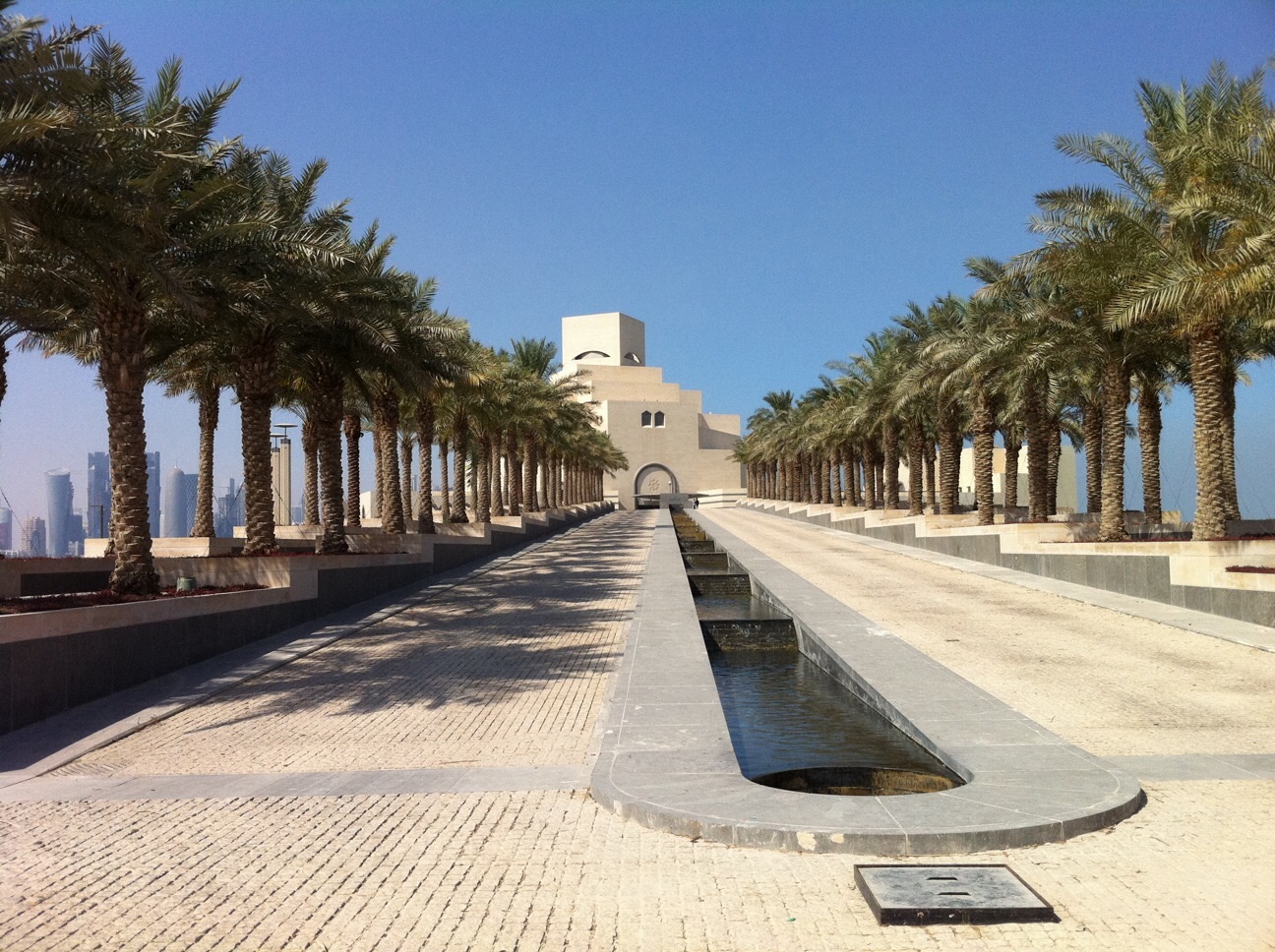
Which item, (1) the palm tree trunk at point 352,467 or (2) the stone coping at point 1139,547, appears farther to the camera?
(1) the palm tree trunk at point 352,467

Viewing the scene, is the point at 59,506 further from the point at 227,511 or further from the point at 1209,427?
the point at 1209,427

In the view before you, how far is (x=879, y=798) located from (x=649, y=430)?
111 m

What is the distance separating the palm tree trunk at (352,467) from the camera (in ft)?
87.6

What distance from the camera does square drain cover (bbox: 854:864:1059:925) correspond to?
446 cm

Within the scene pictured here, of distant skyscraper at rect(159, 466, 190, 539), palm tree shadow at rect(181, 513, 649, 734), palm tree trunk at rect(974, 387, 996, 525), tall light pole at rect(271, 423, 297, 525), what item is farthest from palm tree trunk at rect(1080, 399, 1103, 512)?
distant skyscraper at rect(159, 466, 190, 539)

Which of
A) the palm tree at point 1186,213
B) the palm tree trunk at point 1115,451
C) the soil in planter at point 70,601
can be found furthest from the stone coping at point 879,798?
the palm tree trunk at point 1115,451

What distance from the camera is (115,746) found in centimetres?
855

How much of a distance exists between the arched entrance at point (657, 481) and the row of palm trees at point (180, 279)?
90938 mm

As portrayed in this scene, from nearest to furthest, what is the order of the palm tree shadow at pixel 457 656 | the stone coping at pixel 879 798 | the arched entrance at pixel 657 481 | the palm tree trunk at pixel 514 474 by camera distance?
the stone coping at pixel 879 798
the palm tree shadow at pixel 457 656
the palm tree trunk at pixel 514 474
the arched entrance at pixel 657 481

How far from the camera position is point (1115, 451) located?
814 inches

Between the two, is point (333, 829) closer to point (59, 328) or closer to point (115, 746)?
point (115, 746)

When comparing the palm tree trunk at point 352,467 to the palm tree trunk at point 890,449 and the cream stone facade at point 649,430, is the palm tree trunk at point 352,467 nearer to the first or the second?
the palm tree trunk at point 890,449

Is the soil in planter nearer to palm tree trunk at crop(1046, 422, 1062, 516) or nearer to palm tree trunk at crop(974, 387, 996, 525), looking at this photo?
palm tree trunk at crop(974, 387, 996, 525)

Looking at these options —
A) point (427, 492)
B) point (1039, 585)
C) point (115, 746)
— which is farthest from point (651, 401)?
point (115, 746)
